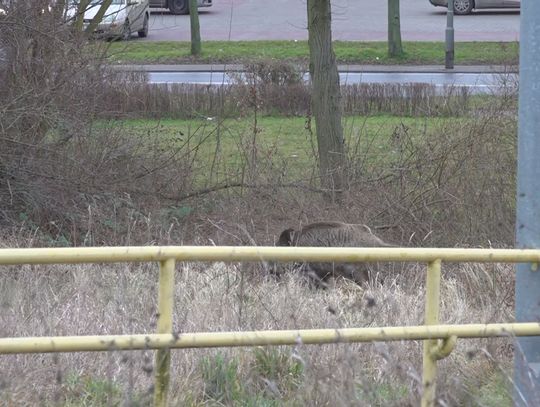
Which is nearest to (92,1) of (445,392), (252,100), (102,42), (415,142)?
(102,42)

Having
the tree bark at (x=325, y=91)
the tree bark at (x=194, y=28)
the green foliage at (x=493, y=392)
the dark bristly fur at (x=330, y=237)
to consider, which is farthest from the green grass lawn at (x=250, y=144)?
the tree bark at (x=194, y=28)

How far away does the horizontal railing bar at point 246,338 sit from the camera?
148 inches

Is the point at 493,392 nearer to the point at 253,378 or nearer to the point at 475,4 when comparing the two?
the point at 253,378

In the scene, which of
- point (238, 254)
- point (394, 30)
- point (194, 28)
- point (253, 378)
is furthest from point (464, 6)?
point (238, 254)

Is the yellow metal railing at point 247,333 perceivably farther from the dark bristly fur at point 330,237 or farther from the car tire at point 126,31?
the car tire at point 126,31

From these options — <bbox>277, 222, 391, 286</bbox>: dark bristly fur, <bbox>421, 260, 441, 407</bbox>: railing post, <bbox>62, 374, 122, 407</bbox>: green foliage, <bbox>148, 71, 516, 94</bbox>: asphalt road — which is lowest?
<bbox>148, 71, 516, 94</bbox>: asphalt road

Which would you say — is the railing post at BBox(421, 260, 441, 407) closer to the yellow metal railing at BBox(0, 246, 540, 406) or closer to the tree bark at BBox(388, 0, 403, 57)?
the yellow metal railing at BBox(0, 246, 540, 406)

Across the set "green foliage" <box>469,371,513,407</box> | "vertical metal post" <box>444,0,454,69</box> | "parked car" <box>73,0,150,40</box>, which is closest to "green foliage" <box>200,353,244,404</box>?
"green foliage" <box>469,371,513,407</box>

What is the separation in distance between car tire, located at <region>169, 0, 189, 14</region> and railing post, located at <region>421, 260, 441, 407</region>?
30.0 meters

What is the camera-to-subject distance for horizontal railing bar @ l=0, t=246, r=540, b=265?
12.3 feet

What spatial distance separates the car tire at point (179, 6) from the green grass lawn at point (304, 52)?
3.42 metres

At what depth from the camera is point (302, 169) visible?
13508mm

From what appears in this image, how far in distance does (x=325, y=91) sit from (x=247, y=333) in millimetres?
9439

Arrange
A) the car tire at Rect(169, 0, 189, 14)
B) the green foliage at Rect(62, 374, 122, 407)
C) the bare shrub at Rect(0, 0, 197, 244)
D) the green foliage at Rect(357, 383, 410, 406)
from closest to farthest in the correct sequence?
the green foliage at Rect(357, 383, 410, 406), the green foliage at Rect(62, 374, 122, 407), the bare shrub at Rect(0, 0, 197, 244), the car tire at Rect(169, 0, 189, 14)
